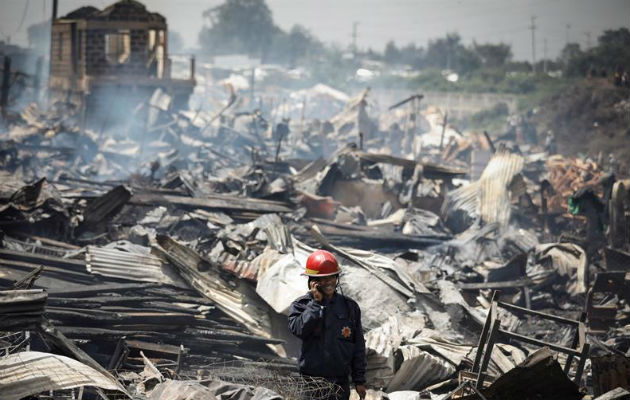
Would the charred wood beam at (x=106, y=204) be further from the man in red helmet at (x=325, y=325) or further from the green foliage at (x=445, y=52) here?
the green foliage at (x=445, y=52)

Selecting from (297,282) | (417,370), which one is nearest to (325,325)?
(417,370)

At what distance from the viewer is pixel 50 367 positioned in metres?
3.38

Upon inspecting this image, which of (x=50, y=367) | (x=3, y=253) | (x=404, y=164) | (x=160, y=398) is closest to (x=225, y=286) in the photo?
(x=3, y=253)

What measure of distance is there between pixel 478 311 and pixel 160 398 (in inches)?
194

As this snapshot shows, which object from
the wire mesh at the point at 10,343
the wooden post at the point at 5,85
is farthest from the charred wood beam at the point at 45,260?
the wooden post at the point at 5,85

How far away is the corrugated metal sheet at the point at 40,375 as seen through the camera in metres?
3.16

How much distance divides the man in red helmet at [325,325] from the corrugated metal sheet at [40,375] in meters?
1.20

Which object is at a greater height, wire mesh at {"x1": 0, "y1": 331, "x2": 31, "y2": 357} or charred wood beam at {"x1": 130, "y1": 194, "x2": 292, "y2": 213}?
charred wood beam at {"x1": 130, "y1": 194, "x2": 292, "y2": 213}

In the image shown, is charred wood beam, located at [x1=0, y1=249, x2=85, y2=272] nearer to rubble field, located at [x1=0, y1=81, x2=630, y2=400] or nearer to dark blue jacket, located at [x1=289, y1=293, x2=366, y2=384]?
rubble field, located at [x1=0, y1=81, x2=630, y2=400]

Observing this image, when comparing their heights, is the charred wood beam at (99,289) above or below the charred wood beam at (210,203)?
below

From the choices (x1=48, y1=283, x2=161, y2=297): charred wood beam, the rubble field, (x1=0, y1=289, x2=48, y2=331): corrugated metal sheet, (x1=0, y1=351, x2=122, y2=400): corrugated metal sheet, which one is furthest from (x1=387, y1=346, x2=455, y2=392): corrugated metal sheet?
(x1=0, y1=289, x2=48, y2=331): corrugated metal sheet

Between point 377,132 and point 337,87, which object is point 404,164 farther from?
point 337,87

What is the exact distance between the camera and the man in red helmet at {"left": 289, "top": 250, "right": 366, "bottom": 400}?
159 inches

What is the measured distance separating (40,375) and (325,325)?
1680 mm
